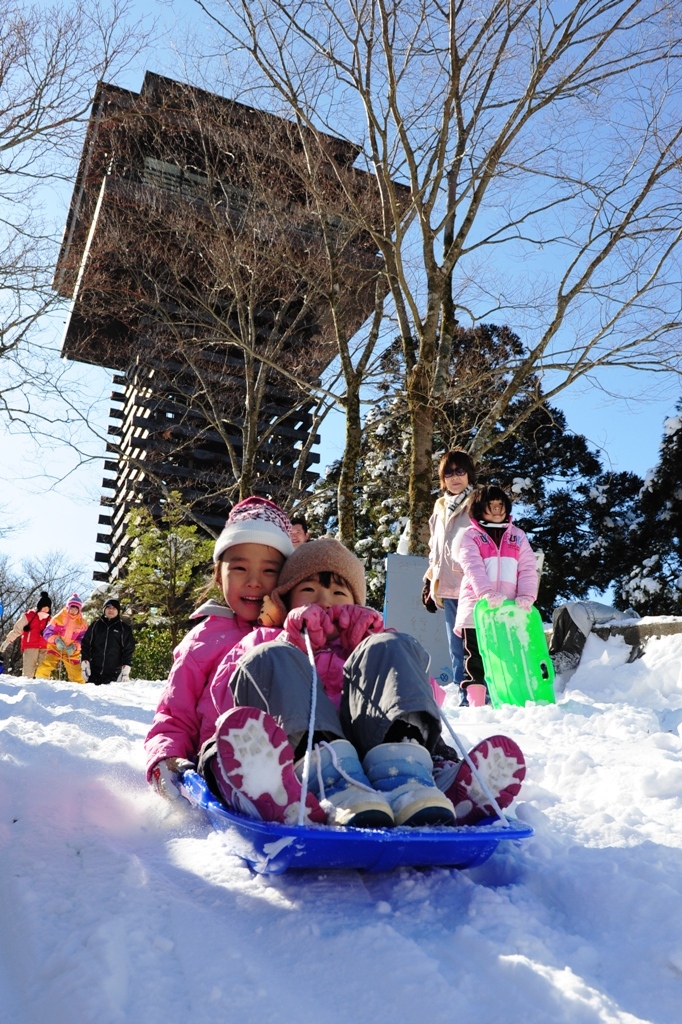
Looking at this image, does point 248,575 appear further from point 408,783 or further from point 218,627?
point 408,783

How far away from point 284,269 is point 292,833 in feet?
36.5

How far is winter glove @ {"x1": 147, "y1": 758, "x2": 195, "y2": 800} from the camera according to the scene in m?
2.26

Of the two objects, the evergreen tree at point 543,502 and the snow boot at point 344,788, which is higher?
the evergreen tree at point 543,502

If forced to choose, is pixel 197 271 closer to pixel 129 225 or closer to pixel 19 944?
pixel 129 225

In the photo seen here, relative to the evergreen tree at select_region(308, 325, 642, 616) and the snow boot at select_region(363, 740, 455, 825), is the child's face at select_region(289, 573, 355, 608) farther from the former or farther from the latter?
the evergreen tree at select_region(308, 325, 642, 616)

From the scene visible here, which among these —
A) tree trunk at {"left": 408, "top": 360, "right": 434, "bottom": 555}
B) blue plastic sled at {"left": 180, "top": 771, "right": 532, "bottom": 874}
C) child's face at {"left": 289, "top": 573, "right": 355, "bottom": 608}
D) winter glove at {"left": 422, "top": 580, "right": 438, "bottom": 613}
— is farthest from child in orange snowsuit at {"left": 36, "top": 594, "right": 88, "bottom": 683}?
blue plastic sled at {"left": 180, "top": 771, "right": 532, "bottom": 874}

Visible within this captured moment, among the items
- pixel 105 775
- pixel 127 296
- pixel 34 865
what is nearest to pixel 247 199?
pixel 127 296

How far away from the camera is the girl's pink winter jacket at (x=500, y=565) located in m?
4.84

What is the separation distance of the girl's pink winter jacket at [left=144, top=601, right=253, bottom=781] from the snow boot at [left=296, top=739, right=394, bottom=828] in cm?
67

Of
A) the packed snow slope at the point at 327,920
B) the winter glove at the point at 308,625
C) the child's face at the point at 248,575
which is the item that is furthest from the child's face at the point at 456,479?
the winter glove at the point at 308,625

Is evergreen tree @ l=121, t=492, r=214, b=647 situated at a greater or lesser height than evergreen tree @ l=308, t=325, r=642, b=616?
lesser

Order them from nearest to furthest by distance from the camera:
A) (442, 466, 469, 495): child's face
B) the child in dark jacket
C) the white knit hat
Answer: the white knit hat < (442, 466, 469, 495): child's face < the child in dark jacket

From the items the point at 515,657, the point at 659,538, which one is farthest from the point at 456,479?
the point at 659,538

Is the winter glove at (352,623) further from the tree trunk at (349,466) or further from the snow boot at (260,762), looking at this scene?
the tree trunk at (349,466)
